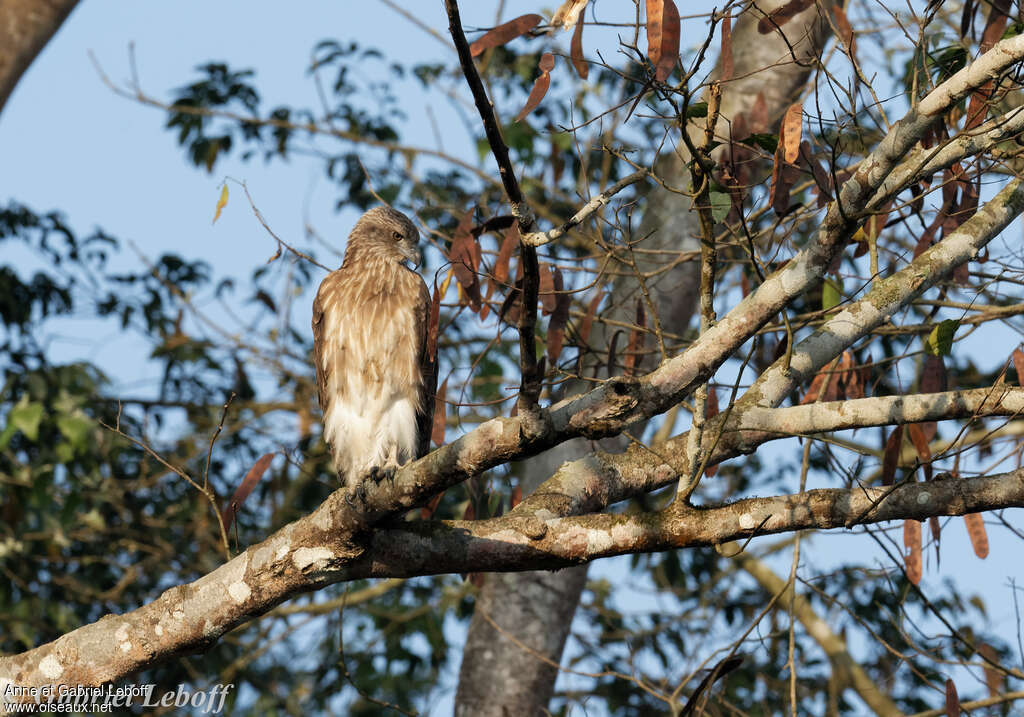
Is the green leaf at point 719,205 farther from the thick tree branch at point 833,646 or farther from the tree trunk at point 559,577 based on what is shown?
the thick tree branch at point 833,646

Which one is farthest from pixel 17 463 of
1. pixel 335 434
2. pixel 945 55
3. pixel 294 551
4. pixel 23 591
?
pixel 945 55

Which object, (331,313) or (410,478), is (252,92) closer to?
(331,313)

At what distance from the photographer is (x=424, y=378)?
430cm

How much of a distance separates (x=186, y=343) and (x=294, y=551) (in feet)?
13.8

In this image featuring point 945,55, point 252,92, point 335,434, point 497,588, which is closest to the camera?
point 945,55

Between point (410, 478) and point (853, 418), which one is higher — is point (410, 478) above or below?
below

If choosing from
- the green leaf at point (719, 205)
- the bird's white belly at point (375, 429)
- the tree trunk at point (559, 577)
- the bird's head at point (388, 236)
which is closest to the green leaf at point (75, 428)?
the bird's head at point (388, 236)

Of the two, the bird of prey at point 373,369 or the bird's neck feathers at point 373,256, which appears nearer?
the bird of prey at point 373,369

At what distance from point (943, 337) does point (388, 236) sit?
2.58 meters

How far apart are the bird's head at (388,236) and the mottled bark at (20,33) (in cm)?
156

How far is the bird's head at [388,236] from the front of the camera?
4777mm

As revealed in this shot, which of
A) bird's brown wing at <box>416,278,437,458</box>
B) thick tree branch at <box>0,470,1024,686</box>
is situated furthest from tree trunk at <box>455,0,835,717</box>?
thick tree branch at <box>0,470,1024,686</box>

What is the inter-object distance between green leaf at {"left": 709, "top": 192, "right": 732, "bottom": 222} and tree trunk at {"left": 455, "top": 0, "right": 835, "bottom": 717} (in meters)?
2.01

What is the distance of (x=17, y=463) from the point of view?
6.00 meters
